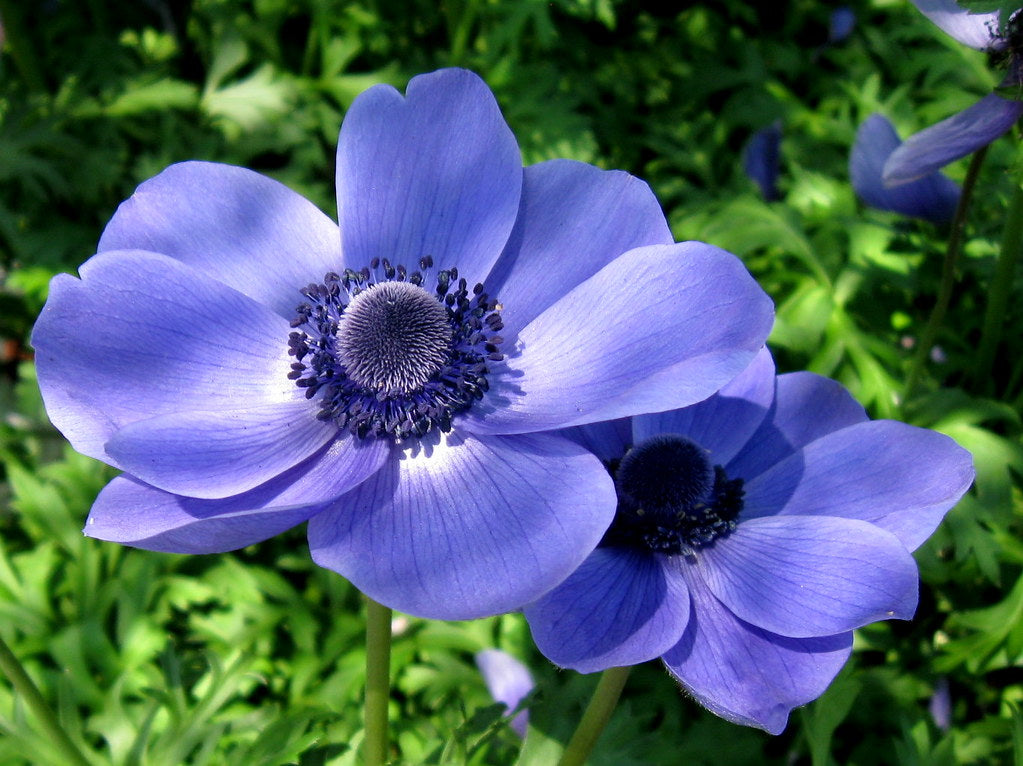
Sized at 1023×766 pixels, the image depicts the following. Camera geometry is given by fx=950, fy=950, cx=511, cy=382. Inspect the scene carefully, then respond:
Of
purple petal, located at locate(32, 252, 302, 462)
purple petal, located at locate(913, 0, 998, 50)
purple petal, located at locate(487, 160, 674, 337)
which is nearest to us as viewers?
purple petal, located at locate(32, 252, 302, 462)

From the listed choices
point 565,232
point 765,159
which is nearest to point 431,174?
point 565,232

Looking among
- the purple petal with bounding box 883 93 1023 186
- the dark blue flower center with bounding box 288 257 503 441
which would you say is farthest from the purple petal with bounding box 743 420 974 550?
the purple petal with bounding box 883 93 1023 186

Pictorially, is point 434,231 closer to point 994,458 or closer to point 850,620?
point 850,620

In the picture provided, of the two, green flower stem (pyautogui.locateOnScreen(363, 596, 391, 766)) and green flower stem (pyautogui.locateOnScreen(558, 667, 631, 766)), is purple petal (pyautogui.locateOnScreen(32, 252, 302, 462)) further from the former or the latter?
green flower stem (pyautogui.locateOnScreen(558, 667, 631, 766))

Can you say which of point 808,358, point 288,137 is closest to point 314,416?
point 808,358

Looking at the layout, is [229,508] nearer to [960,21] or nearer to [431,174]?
[431,174]

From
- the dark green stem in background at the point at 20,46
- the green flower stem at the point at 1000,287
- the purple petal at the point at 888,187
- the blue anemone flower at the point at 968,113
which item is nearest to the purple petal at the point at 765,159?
the purple petal at the point at 888,187
